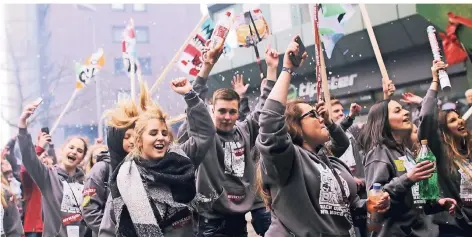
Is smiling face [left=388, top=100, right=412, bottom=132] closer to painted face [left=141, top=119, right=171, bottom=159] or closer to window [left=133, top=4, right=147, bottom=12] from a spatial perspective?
painted face [left=141, top=119, right=171, bottom=159]

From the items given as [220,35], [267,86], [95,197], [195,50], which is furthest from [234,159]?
[195,50]

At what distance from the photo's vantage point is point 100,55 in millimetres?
9391

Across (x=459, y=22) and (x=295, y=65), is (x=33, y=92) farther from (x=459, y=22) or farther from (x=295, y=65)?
(x=295, y=65)

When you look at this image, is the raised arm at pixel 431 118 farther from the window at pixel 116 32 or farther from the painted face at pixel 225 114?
the window at pixel 116 32

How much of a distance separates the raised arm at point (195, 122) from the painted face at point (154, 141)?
0.43 meters

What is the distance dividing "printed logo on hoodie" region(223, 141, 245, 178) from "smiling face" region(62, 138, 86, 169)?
170 cm

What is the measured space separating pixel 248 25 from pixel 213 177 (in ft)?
8.23

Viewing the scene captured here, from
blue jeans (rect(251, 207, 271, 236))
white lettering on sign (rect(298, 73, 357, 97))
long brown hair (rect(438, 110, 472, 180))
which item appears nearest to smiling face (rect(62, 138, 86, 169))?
blue jeans (rect(251, 207, 271, 236))

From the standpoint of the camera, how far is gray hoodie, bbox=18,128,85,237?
529cm

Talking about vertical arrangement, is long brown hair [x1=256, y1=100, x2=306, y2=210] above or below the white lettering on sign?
below

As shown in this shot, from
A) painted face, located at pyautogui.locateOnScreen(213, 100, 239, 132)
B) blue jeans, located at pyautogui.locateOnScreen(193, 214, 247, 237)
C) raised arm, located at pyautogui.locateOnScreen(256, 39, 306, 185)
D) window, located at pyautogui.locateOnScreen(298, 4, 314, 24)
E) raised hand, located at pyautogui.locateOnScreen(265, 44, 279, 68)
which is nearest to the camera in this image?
raised arm, located at pyautogui.locateOnScreen(256, 39, 306, 185)

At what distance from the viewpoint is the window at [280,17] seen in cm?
1479

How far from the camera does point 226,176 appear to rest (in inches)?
188

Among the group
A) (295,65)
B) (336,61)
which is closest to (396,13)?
(336,61)
